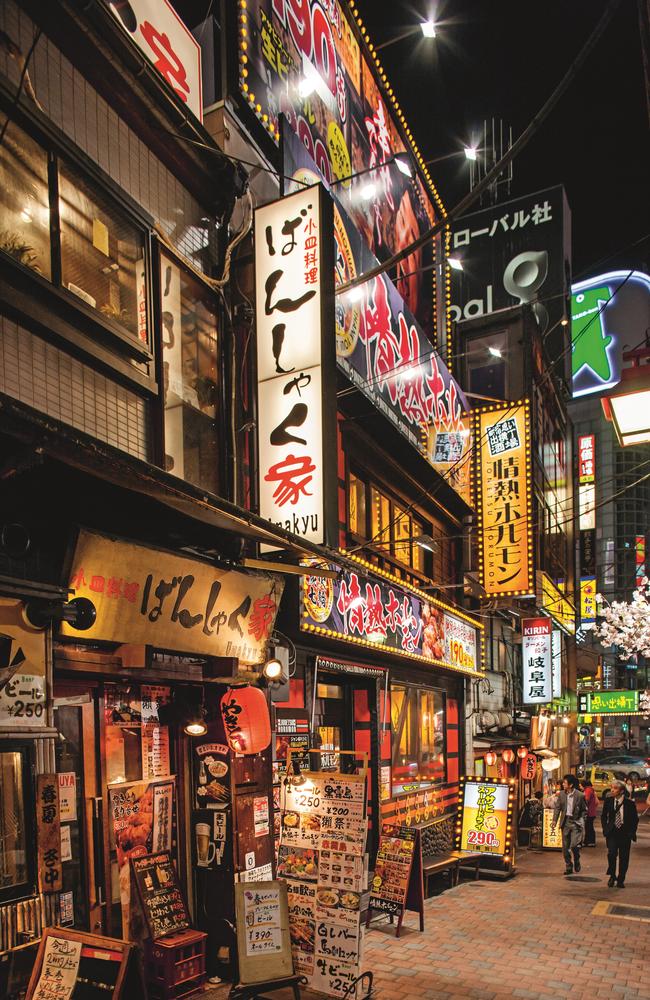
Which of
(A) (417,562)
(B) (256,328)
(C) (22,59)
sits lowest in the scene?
(A) (417,562)

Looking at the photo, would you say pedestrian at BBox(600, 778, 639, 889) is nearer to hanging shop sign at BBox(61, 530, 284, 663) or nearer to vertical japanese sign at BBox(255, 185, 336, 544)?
hanging shop sign at BBox(61, 530, 284, 663)

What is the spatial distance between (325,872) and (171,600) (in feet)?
12.3

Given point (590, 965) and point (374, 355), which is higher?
point (374, 355)

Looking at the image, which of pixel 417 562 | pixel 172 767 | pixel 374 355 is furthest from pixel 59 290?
pixel 417 562

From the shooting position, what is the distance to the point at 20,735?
6.09 m

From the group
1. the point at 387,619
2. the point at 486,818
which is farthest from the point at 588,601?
the point at 387,619

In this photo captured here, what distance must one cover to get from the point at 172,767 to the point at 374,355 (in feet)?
26.1

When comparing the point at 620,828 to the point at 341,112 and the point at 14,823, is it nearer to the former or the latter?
the point at 14,823

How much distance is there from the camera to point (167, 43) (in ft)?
32.4

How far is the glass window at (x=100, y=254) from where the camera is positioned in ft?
25.7

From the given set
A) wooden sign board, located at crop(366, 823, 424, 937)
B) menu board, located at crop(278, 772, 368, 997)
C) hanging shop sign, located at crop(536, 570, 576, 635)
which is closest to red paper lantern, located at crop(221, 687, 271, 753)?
menu board, located at crop(278, 772, 368, 997)

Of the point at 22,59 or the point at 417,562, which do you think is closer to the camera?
the point at 22,59

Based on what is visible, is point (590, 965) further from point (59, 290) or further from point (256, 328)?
point (59, 290)

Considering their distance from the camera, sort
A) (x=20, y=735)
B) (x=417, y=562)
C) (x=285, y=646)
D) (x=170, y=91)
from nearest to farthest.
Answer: (x=20, y=735)
(x=170, y=91)
(x=285, y=646)
(x=417, y=562)
